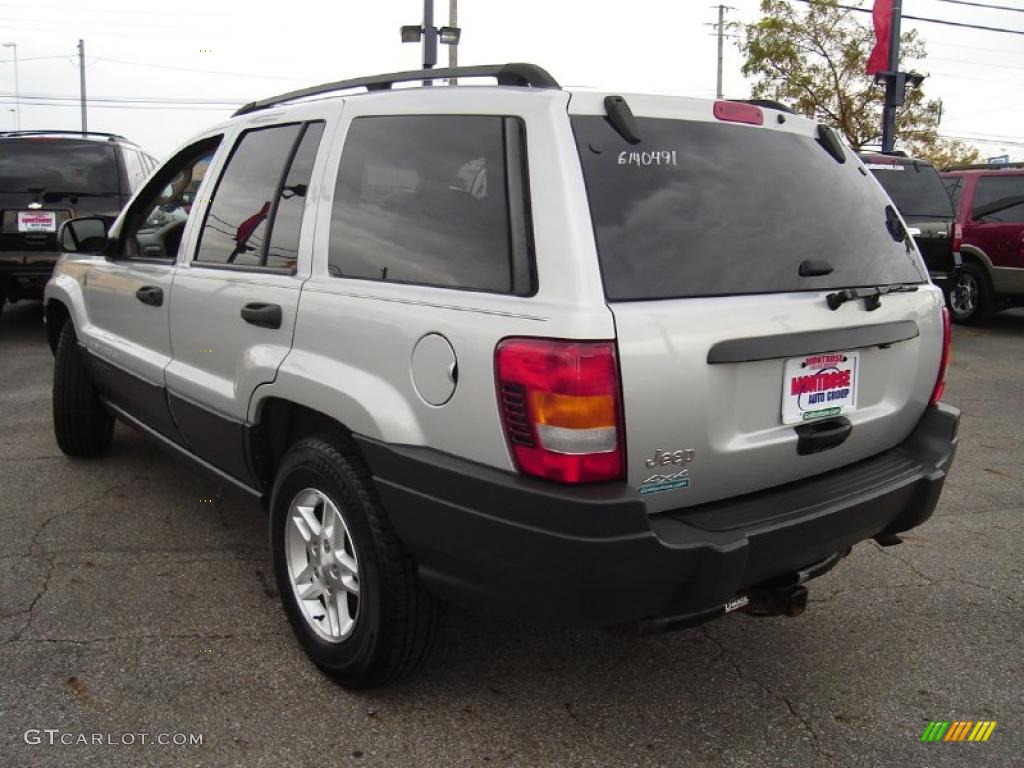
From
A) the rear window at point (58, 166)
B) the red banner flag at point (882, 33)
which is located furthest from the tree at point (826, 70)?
the rear window at point (58, 166)

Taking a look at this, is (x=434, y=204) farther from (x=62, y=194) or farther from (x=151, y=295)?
(x=62, y=194)

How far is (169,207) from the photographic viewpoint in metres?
4.16

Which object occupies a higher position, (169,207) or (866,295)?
(169,207)

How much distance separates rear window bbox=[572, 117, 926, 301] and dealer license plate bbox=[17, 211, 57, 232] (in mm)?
8006

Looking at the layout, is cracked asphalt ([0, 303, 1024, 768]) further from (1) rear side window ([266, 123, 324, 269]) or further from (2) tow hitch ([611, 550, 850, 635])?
(1) rear side window ([266, 123, 324, 269])

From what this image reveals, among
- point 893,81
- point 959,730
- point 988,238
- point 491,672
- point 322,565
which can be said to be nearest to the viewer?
point 959,730

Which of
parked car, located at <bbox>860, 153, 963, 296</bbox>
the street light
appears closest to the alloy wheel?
parked car, located at <bbox>860, 153, 963, 296</bbox>

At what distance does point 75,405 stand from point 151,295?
59.1 inches

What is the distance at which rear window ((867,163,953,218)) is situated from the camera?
10008 millimetres

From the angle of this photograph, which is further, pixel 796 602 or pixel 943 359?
pixel 943 359

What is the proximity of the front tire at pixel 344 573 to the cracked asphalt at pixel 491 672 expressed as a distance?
0.14 m

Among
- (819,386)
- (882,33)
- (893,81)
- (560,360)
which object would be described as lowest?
(819,386)

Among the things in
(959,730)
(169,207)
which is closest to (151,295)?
(169,207)

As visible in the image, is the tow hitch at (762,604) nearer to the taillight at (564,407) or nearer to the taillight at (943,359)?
the taillight at (564,407)
